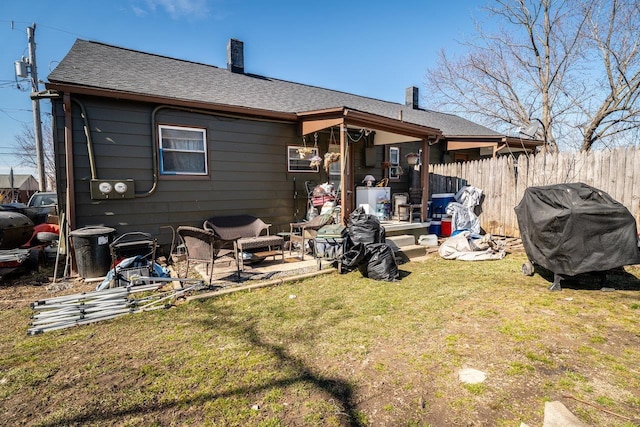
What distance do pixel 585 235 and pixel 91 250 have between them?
293 inches

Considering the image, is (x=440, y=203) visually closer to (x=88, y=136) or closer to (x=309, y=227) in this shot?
(x=309, y=227)

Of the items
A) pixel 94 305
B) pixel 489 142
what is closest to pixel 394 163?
pixel 489 142

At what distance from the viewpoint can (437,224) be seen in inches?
333

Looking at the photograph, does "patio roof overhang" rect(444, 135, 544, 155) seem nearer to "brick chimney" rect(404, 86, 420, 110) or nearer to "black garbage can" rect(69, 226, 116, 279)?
"brick chimney" rect(404, 86, 420, 110)

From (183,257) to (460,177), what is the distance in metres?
7.88

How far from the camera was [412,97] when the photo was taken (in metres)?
14.7

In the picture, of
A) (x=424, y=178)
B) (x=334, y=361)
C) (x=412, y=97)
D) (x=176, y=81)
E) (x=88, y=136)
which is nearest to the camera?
(x=334, y=361)

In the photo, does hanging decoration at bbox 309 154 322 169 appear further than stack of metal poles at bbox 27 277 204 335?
Yes

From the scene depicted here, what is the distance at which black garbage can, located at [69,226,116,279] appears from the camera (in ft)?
16.1

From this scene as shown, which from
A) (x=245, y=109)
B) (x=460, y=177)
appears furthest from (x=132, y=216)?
(x=460, y=177)

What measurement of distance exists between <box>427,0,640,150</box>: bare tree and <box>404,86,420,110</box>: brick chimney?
214cm

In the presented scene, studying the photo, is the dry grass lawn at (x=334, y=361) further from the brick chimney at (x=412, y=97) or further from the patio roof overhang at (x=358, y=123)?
the brick chimney at (x=412, y=97)

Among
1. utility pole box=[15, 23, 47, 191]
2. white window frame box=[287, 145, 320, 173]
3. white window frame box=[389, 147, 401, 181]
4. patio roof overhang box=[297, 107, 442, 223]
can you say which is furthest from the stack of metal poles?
utility pole box=[15, 23, 47, 191]

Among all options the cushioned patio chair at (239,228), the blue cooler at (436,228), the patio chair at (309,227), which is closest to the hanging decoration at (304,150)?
the patio chair at (309,227)
